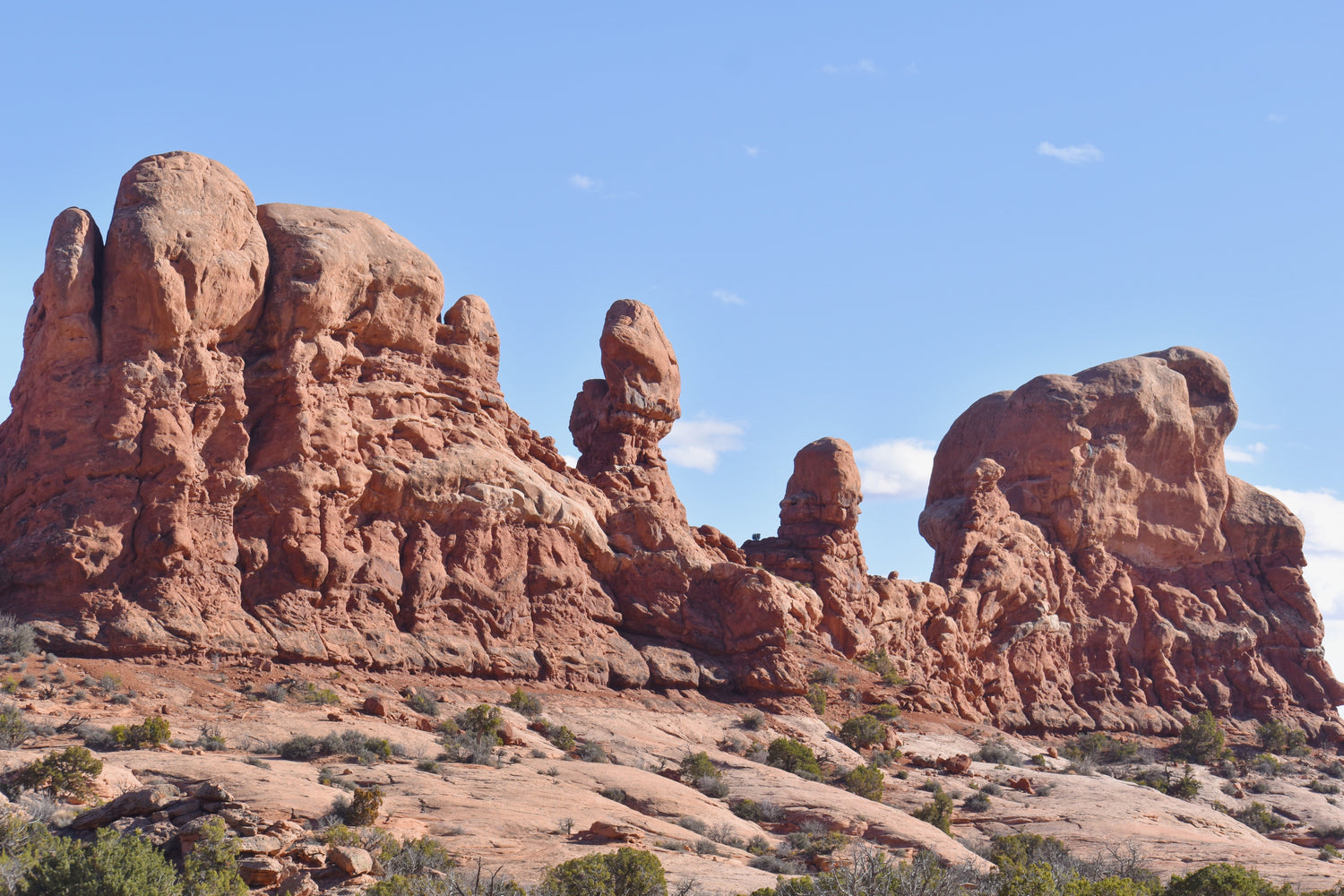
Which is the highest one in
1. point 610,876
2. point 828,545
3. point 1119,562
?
point 1119,562

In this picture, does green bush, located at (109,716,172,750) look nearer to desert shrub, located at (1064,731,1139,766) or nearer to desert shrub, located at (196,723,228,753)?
desert shrub, located at (196,723,228,753)

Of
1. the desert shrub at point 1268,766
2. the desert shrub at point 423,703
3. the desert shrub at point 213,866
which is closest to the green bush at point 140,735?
the desert shrub at point 213,866

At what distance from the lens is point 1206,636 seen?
144 feet

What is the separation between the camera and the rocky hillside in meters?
23.2

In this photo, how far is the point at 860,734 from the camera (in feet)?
96.9

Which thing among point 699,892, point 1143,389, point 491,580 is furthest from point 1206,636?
point 699,892

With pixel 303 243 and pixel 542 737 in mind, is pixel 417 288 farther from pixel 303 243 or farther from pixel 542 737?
pixel 542 737

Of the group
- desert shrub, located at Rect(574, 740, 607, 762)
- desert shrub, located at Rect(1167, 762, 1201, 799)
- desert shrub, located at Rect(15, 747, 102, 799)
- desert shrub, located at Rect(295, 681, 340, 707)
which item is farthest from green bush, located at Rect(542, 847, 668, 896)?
desert shrub, located at Rect(1167, 762, 1201, 799)

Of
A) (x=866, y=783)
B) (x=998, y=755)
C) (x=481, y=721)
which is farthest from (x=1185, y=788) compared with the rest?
(x=481, y=721)

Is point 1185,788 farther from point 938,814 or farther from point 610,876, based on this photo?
point 610,876

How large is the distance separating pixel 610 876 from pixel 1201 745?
95.1ft

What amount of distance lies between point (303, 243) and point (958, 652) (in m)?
21.5

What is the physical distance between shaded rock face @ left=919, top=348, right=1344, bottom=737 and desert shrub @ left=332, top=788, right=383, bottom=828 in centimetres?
2412

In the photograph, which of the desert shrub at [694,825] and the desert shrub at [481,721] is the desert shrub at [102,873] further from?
the desert shrub at [481,721]
